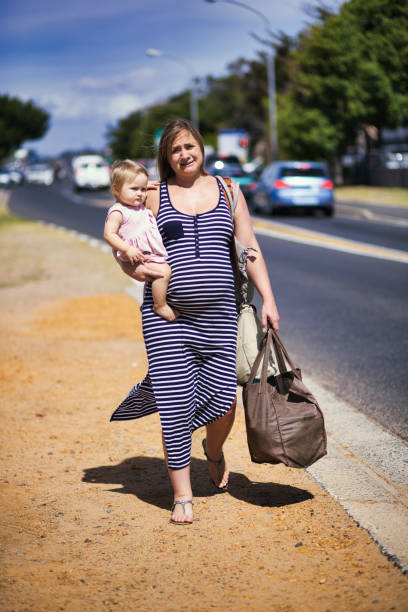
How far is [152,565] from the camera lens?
325cm

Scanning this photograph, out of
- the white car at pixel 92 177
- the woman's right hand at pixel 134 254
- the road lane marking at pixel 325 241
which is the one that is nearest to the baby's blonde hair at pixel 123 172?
the woman's right hand at pixel 134 254

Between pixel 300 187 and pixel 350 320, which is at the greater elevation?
pixel 300 187

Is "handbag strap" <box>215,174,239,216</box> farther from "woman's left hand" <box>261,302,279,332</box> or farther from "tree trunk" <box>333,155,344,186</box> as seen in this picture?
"tree trunk" <box>333,155,344,186</box>

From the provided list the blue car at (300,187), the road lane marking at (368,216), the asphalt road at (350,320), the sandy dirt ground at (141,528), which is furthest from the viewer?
the blue car at (300,187)

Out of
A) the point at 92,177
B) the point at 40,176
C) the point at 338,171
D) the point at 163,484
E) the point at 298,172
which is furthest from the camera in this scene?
the point at 40,176

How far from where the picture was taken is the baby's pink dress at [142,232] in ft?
12.0

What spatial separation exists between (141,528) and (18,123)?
111035 millimetres

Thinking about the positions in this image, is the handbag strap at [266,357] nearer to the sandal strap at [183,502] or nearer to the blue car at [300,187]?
the sandal strap at [183,502]

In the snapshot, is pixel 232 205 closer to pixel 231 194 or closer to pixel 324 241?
pixel 231 194

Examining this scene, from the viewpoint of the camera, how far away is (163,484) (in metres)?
4.30

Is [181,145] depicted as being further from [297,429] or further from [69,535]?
[69,535]

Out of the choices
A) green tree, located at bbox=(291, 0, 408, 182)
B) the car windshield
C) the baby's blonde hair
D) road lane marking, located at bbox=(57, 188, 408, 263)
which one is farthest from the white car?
the baby's blonde hair

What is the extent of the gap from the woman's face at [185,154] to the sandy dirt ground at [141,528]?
5.08 ft

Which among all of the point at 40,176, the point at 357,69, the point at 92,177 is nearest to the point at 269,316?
the point at 357,69
